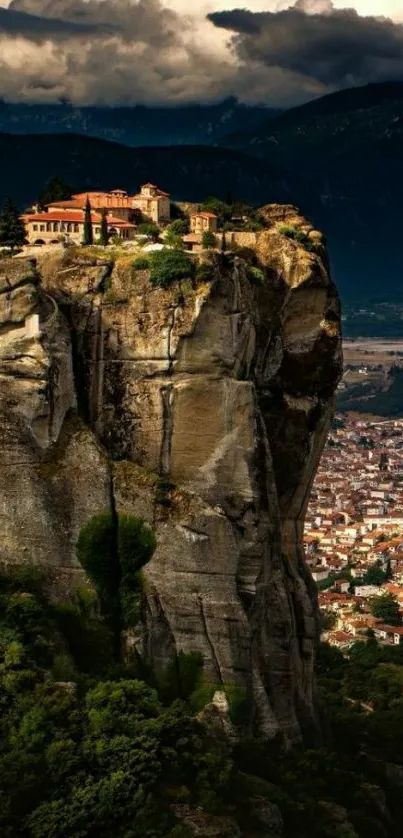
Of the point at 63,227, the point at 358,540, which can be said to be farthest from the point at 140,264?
the point at 358,540

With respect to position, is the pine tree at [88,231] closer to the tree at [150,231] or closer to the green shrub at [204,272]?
the tree at [150,231]

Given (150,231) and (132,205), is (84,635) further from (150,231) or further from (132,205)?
(132,205)

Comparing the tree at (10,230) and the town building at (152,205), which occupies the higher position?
the town building at (152,205)

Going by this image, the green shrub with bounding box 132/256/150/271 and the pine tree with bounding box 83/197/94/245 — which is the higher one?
the pine tree with bounding box 83/197/94/245

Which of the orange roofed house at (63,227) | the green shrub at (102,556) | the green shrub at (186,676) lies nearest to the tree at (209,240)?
the orange roofed house at (63,227)

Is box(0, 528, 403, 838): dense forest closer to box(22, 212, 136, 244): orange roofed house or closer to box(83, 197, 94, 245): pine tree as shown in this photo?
box(83, 197, 94, 245): pine tree

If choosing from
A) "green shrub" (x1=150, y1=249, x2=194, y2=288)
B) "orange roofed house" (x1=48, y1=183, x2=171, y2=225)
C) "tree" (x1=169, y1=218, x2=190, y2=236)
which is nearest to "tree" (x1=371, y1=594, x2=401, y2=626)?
"orange roofed house" (x1=48, y1=183, x2=171, y2=225)
